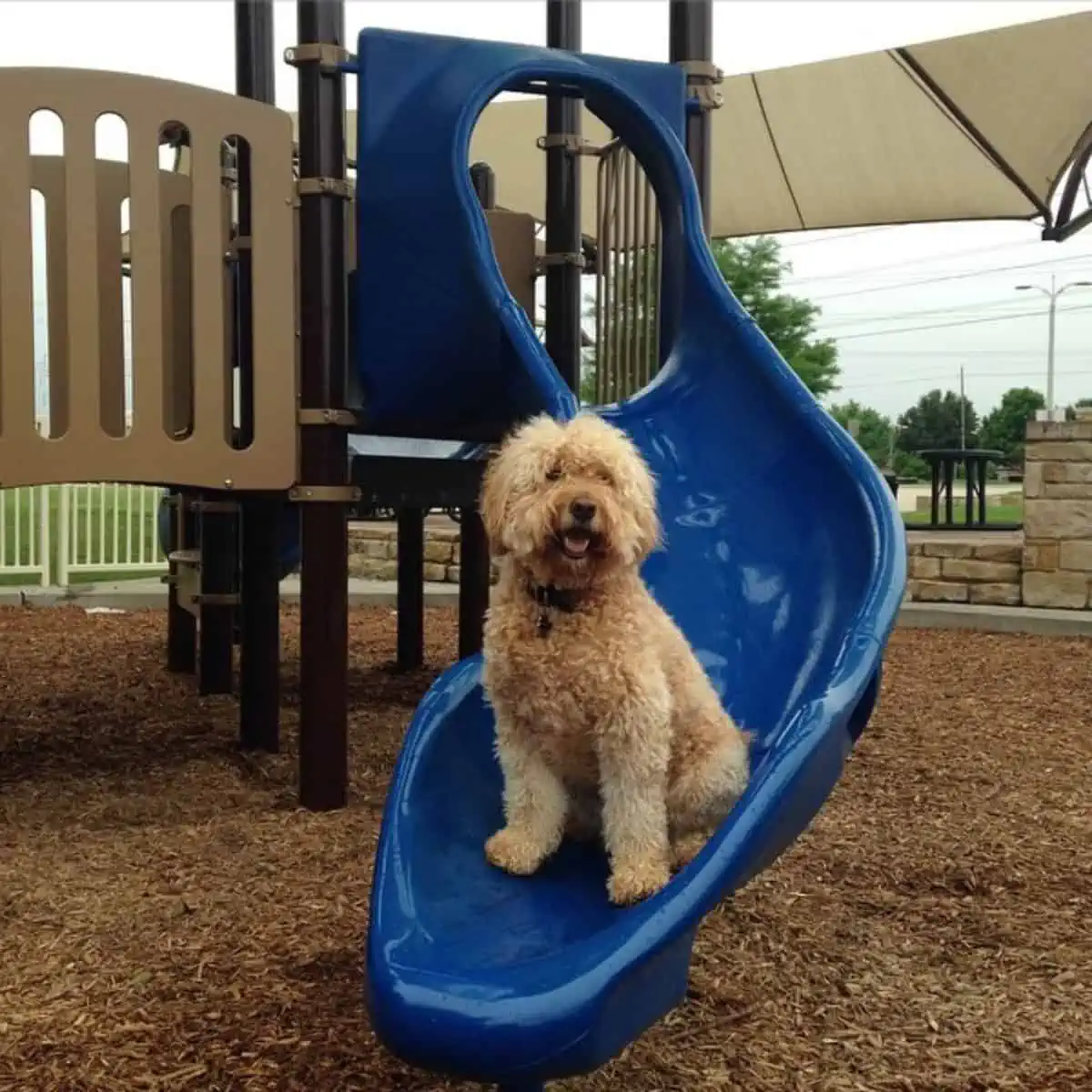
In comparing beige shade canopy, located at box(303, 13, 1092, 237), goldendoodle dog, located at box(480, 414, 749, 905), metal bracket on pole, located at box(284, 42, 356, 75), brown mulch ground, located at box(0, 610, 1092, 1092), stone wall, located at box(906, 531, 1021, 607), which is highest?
beige shade canopy, located at box(303, 13, 1092, 237)

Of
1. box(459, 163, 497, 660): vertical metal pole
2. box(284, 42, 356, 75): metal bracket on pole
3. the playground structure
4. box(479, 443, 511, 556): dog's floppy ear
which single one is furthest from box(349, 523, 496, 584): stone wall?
box(479, 443, 511, 556): dog's floppy ear

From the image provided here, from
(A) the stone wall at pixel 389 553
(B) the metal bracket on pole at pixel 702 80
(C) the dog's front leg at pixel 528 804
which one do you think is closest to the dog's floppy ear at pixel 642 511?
(C) the dog's front leg at pixel 528 804

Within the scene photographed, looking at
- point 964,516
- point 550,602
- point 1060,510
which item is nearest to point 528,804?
point 550,602

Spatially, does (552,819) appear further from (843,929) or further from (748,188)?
(748,188)

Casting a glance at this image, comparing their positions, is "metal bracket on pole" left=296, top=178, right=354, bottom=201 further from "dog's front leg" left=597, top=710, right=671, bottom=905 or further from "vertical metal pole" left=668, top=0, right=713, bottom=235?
"dog's front leg" left=597, top=710, right=671, bottom=905

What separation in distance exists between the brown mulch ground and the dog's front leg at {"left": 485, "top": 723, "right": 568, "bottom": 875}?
45 cm

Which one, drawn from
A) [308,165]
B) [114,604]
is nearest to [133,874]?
[308,165]

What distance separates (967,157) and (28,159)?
850 centimetres

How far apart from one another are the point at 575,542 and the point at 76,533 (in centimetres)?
902

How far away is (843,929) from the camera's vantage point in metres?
3.09

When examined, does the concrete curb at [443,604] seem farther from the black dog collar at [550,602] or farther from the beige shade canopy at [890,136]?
the black dog collar at [550,602]

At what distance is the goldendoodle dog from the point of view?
2311 mm

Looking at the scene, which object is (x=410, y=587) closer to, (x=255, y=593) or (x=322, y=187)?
(x=255, y=593)

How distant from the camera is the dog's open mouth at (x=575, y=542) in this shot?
233 centimetres
